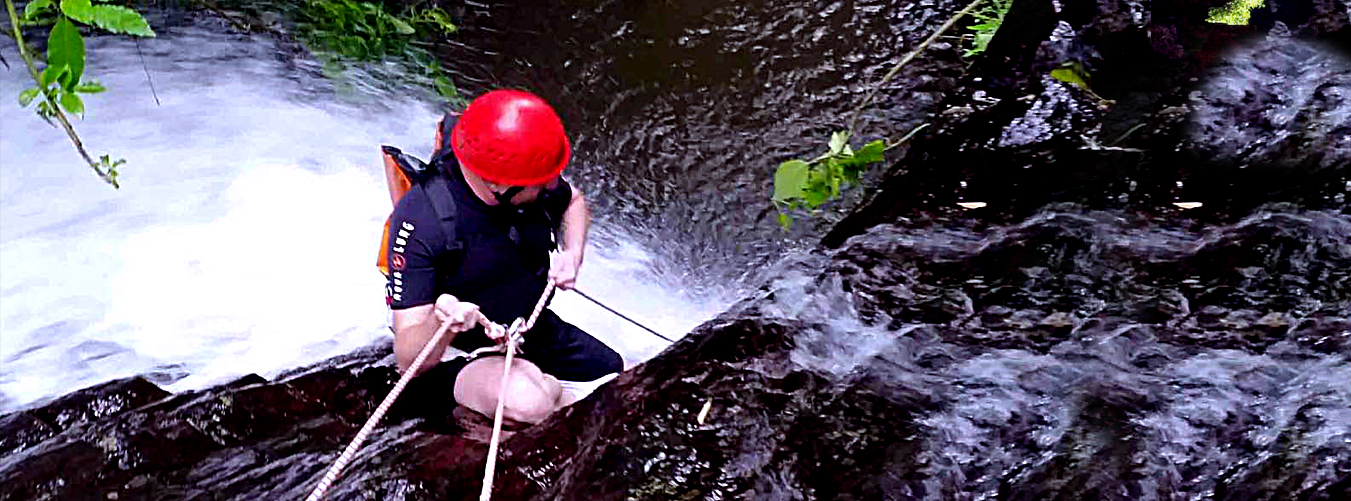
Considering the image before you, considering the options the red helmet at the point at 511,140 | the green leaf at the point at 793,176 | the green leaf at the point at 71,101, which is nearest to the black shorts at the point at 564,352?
the red helmet at the point at 511,140

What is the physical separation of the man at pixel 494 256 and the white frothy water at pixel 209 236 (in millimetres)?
892

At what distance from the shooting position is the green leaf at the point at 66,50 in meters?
2.68

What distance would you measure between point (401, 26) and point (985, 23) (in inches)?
115

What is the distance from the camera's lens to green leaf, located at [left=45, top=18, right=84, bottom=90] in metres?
2.68

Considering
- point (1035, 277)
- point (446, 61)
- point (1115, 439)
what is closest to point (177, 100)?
point (446, 61)

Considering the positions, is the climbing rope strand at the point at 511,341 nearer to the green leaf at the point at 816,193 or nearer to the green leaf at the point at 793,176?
the green leaf at the point at 793,176

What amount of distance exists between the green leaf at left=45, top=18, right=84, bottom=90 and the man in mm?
846

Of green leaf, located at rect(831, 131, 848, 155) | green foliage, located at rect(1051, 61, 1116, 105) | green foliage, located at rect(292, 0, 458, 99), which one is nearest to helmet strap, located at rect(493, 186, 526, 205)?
green leaf, located at rect(831, 131, 848, 155)

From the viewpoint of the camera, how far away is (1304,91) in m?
3.81

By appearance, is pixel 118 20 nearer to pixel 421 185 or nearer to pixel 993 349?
pixel 421 185

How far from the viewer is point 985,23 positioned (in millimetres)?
5668

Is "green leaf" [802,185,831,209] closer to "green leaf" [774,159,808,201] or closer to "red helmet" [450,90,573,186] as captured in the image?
"green leaf" [774,159,808,201]

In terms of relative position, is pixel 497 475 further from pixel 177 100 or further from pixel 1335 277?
pixel 177 100

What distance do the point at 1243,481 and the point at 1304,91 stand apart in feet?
7.06
